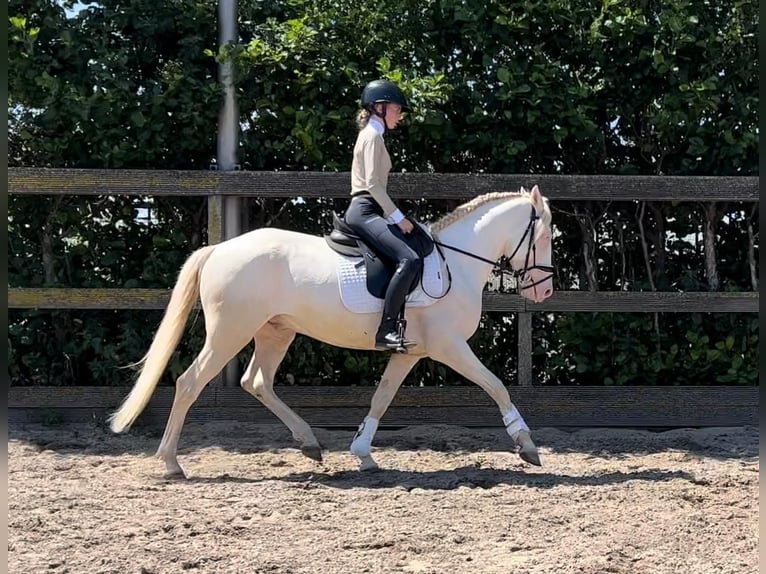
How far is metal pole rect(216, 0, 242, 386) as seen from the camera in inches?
268

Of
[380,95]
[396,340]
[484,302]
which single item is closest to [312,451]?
[396,340]

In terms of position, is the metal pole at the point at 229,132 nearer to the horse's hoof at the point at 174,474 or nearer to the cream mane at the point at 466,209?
the horse's hoof at the point at 174,474

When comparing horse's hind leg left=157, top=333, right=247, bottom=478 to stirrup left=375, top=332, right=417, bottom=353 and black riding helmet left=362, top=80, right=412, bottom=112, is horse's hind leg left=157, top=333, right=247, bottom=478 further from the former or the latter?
black riding helmet left=362, top=80, right=412, bottom=112

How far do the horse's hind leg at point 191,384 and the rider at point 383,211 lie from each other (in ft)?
3.08

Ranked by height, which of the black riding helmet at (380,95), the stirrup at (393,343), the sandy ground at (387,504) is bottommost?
the sandy ground at (387,504)

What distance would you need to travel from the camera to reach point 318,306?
5395 mm

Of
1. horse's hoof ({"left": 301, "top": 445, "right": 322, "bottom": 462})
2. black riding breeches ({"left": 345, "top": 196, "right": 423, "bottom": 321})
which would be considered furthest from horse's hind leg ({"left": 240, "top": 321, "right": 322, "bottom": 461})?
black riding breeches ({"left": 345, "top": 196, "right": 423, "bottom": 321})

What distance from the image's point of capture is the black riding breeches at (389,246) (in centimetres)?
521

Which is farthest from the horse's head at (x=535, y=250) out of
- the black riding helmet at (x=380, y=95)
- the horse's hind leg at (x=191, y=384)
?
the horse's hind leg at (x=191, y=384)

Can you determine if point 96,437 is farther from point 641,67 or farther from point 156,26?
point 641,67

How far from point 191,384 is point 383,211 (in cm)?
162

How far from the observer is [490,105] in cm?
703

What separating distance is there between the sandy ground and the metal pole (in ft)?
4.43

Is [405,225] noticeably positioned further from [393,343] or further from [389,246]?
[393,343]
